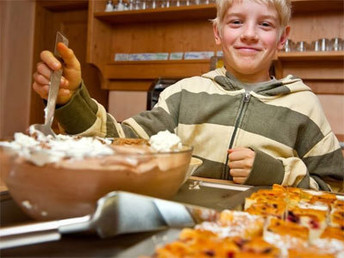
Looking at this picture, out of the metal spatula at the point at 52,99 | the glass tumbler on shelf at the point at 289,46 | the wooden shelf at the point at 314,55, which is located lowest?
the metal spatula at the point at 52,99

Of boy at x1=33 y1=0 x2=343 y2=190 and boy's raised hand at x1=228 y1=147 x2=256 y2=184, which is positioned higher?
boy at x1=33 y1=0 x2=343 y2=190

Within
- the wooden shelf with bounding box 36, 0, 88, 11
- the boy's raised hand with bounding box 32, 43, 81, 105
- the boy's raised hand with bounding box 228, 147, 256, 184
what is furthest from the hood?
the wooden shelf with bounding box 36, 0, 88, 11

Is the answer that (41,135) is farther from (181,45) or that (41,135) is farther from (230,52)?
(181,45)

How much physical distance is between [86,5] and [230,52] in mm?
2431

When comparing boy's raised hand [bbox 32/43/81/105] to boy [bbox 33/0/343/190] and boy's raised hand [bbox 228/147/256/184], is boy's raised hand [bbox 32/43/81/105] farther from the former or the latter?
boy's raised hand [bbox 228/147/256/184]

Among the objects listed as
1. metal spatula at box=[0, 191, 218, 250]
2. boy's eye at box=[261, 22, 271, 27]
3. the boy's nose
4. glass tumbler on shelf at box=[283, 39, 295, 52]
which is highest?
glass tumbler on shelf at box=[283, 39, 295, 52]

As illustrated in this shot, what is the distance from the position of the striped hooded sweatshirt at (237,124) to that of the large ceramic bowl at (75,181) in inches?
16.2

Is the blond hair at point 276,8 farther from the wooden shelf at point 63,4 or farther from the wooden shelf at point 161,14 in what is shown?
the wooden shelf at point 63,4

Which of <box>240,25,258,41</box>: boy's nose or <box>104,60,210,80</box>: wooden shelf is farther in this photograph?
<box>104,60,210,80</box>: wooden shelf

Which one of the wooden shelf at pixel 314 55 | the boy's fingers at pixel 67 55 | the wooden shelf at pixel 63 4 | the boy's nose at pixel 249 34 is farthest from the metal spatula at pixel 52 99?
the wooden shelf at pixel 63 4

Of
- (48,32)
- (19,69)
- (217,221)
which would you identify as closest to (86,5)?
(48,32)

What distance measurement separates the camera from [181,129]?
3.67 ft

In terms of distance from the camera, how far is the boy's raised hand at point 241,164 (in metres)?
0.71

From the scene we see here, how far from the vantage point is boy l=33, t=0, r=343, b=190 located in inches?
38.4
